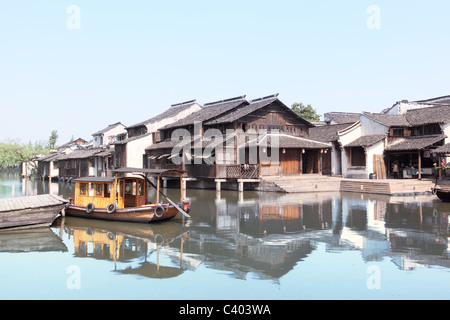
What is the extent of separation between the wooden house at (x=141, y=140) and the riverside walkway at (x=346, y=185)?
12.9 metres

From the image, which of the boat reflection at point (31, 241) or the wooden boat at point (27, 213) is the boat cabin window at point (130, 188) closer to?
the wooden boat at point (27, 213)

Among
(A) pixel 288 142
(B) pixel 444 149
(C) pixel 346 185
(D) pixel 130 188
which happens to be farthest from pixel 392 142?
(D) pixel 130 188

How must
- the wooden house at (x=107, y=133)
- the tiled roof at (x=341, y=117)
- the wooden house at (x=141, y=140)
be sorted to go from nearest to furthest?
the wooden house at (x=141, y=140) → the tiled roof at (x=341, y=117) → the wooden house at (x=107, y=133)

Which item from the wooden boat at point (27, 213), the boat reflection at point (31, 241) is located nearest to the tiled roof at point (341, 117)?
the wooden boat at point (27, 213)

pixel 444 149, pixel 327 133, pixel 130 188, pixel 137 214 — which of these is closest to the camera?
pixel 137 214

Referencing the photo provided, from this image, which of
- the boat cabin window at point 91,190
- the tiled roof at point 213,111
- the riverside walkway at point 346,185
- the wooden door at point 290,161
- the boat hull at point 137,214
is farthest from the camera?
the tiled roof at point 213,111

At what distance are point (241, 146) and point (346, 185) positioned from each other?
7.69m

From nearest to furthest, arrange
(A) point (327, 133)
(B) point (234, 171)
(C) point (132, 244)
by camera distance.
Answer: (C) point (132, 244), (B) point (234, 171), (A) point (327, 133)

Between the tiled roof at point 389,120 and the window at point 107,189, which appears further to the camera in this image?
the tiled roof at point 389,120

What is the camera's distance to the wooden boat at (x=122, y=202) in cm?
1376

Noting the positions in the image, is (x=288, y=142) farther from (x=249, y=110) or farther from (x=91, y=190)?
(x=91, y=190)

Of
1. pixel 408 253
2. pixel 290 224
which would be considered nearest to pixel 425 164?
pixel 290 224

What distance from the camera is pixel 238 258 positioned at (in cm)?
934
